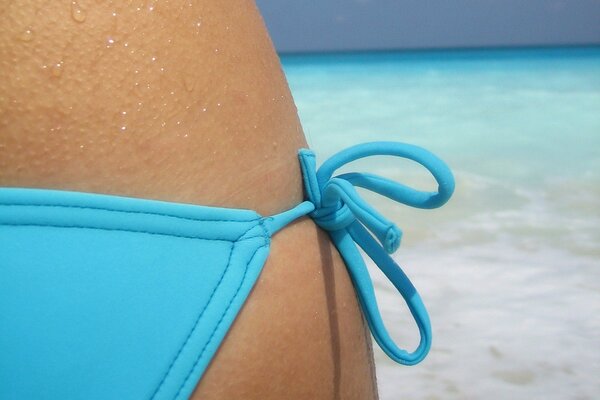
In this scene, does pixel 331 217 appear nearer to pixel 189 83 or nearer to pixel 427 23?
pixel 189 83

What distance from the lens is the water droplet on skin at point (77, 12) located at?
1.99 ft

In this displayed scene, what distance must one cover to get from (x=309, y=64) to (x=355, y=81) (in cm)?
150

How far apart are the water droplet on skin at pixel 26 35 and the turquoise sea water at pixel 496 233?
1341mm

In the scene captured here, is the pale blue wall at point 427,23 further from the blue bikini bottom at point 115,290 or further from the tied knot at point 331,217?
the blue bikini bottom at point 115,290

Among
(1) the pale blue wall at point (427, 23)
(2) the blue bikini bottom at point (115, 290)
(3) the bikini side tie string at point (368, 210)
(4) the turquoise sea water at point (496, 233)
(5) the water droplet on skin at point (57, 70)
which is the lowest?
(2) the blue bikini bottom at point (115, 290)

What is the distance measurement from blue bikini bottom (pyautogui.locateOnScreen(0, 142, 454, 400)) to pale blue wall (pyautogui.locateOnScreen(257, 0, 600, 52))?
8.95 metres

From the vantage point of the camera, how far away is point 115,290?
575 millimetres

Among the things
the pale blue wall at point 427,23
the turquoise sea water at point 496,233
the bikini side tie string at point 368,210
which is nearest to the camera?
the bikini side tie string at point 368,210

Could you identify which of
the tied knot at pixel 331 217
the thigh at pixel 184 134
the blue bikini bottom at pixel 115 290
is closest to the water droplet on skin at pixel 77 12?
the thigh at pixel 184 134

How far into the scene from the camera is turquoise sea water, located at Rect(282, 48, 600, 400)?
1862 millimetres

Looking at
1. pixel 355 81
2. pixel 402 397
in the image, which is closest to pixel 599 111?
pixel 355 81

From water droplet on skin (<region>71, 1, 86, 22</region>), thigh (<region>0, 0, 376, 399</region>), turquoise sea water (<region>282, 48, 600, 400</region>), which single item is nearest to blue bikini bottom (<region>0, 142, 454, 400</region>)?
thigh (<region>0, 0, 376, 399</region>)

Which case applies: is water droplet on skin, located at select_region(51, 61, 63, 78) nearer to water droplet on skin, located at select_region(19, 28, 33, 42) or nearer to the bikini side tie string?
water droplet on skin, located at select_region(19, 28, 33, 42)

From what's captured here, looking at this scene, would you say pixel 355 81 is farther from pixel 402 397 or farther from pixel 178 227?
pixel 178 227
